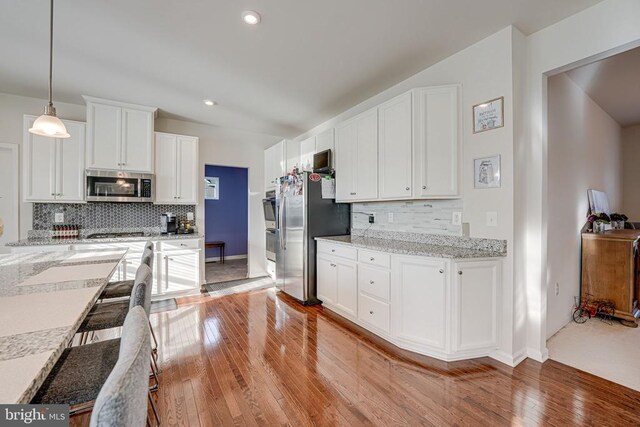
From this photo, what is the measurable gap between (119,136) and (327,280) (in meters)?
3.30

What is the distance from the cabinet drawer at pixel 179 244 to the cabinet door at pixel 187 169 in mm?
631

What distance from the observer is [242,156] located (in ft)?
16.7

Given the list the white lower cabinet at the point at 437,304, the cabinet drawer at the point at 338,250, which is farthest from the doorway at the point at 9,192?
the white lower cabinet at the point at 437,304

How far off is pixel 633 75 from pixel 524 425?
3.72 metres

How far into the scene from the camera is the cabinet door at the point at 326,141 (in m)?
3.95

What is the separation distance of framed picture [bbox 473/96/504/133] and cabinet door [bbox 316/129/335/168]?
188cm

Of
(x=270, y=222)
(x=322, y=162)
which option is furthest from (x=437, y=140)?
(x=270, y=222)

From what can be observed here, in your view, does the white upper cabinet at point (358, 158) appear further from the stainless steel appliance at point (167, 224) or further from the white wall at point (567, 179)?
the stainless steel appliance at point (167, 224)

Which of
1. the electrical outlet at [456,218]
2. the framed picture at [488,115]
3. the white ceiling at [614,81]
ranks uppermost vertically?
the white ceiling at [614,81]

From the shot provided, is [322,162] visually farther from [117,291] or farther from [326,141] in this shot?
[117,291]

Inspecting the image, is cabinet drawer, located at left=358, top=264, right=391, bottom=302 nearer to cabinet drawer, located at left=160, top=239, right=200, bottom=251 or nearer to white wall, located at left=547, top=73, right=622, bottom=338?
white wall, located at left=547, top=73, right=622, bottom=338

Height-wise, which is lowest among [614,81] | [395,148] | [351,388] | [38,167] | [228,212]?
[351,388]

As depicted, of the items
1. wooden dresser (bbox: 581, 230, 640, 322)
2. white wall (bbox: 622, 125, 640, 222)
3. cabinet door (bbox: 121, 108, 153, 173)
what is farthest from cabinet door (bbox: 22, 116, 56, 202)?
white wall (bbox: 622, 125, 640, 222)

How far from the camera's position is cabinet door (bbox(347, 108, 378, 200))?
3.18 m
